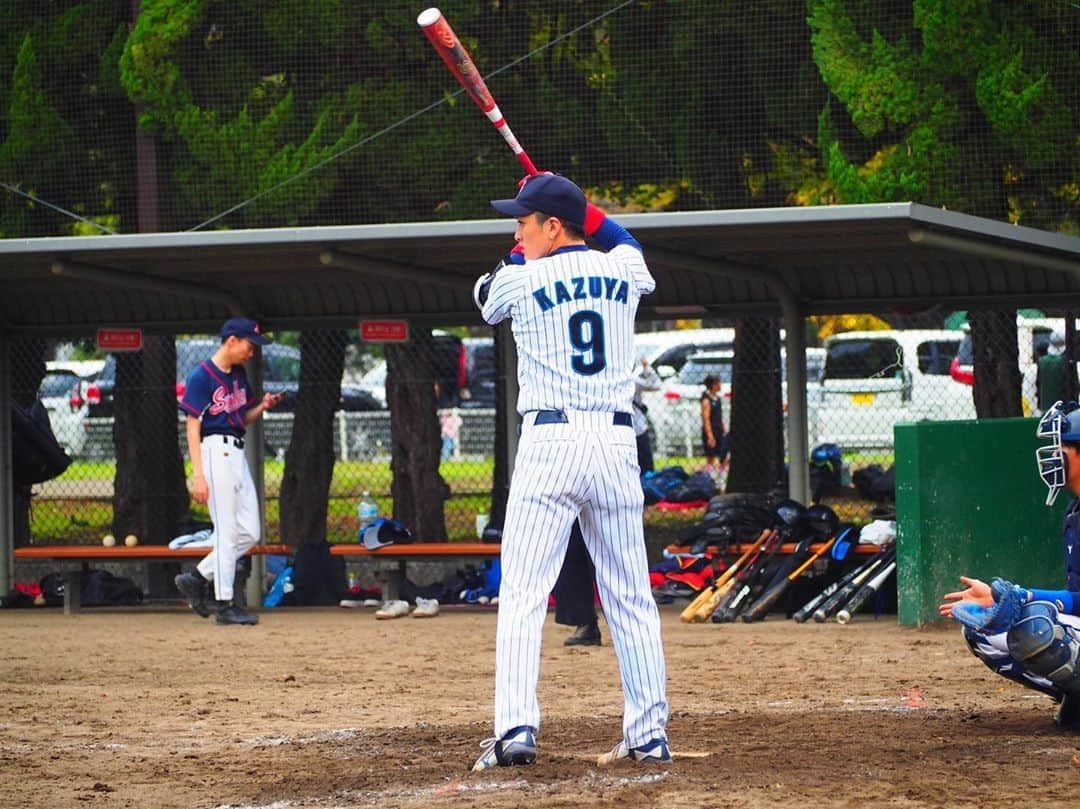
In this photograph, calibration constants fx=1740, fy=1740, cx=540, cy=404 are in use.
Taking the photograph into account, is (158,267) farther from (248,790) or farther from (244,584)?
(248,790)

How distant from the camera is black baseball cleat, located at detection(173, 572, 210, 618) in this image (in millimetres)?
11109

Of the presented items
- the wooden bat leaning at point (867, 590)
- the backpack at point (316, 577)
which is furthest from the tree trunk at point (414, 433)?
the wooden bat leaning at point (867, 590)

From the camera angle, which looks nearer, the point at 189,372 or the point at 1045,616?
the point at 1045,616

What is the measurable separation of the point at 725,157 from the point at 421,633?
17.6ft

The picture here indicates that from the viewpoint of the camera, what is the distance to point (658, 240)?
10758mm

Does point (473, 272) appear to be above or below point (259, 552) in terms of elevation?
above

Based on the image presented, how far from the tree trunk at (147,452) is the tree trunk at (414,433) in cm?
181

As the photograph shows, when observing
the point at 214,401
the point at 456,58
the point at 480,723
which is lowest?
the point at 480,723

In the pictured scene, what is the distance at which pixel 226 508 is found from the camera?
10797 millimetres

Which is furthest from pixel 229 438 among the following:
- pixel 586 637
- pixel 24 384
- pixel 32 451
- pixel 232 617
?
pixel 24 384

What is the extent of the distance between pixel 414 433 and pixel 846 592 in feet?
16.9

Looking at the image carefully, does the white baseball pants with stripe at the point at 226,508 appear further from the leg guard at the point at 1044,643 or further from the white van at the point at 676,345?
the white van at the point at 676,345

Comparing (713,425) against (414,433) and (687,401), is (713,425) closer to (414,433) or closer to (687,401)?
(687,401)

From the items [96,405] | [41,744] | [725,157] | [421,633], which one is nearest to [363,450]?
[96,405]
